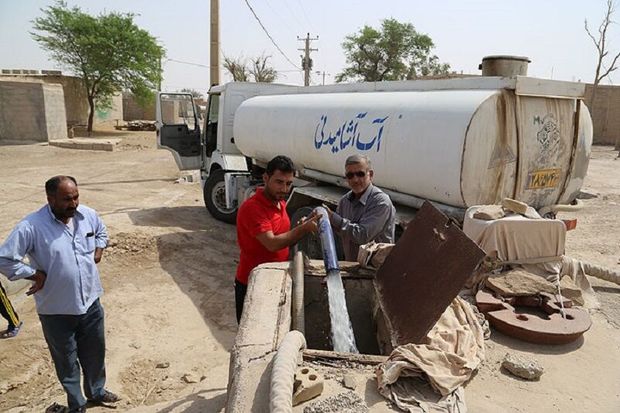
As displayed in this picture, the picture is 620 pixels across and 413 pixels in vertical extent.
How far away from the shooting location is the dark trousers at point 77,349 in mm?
3281

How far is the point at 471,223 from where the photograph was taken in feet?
10.9

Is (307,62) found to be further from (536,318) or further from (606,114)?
(536,318)

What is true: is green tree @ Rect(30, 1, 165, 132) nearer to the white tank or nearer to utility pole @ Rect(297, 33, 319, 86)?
utility pole @ Rect(297, 33, 319, 86)

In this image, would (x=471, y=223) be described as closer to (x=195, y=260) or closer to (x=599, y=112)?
(x=195, y=260)

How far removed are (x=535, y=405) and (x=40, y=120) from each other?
24651mm

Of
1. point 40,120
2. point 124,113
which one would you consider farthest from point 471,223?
point 124,113

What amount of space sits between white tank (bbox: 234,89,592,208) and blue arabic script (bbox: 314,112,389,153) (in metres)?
0.01

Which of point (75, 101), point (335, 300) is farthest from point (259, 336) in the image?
point (75, 101)

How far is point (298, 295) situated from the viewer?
2705 millimetres

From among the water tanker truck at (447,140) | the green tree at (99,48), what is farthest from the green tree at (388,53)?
the water tanker truck at (447,140)

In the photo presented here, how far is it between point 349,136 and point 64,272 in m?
3.51

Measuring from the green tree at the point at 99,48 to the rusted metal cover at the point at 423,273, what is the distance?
2674 cm

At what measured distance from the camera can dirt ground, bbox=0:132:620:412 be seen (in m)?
2.17

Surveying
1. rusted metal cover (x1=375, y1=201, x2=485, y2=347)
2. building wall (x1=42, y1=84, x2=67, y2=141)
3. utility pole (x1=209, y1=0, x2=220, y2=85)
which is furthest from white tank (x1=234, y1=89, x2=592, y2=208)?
building wall (x1=42, y1=84, x2=67, y2=141)
